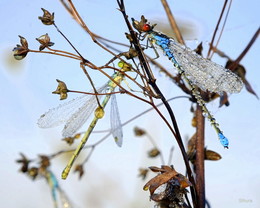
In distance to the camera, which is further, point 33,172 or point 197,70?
point 33,172

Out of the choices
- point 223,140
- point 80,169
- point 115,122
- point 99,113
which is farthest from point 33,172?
point 223,140

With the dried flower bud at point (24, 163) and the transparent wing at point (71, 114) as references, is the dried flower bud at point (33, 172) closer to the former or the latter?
the dried flower bud at point (24, 163)

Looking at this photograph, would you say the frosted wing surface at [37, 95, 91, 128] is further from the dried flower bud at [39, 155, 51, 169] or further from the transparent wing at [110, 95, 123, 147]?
the dried flower bud at [39, 155, 51, 169]

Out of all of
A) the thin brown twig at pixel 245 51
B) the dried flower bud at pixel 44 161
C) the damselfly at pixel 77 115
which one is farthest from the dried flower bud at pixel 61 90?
the dried flower bud at pixel 44 161

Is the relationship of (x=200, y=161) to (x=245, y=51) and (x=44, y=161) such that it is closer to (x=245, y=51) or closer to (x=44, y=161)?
(x=245, y=51)

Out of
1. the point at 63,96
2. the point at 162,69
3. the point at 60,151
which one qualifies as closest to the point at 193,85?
the point at 162,69

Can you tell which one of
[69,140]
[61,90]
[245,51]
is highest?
[245,51]
